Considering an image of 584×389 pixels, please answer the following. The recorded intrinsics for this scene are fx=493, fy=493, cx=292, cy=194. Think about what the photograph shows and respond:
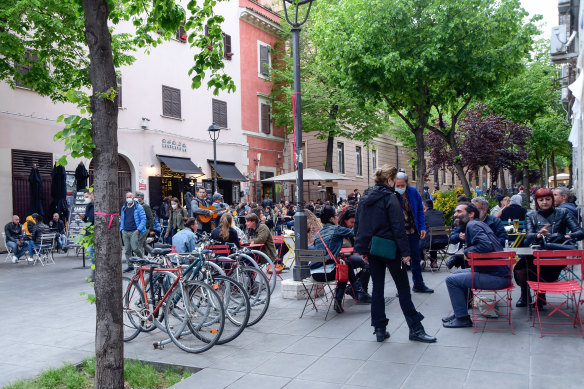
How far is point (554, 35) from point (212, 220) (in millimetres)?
10716

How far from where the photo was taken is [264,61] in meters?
28.4

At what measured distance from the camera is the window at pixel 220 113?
24.8 meters

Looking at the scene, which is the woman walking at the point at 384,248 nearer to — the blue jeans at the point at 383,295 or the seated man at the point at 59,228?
the blue jeans at the point at 383,295

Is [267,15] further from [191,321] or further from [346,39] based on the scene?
[191,321]

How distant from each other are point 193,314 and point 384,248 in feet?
7.27

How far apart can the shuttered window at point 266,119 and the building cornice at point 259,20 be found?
4.49m

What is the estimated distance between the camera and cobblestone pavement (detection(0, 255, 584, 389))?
424 centimetres

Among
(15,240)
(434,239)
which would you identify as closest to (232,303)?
Answer: (434,239)

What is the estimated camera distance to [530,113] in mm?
24094

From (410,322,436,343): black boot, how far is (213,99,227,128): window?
20681mm

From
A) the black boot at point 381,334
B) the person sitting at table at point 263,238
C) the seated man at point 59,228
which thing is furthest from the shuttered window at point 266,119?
the black boot at point 381,334

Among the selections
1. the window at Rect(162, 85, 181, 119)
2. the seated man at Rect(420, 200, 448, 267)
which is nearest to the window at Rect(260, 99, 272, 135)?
the window at Rect(162, 85, 181, 119)

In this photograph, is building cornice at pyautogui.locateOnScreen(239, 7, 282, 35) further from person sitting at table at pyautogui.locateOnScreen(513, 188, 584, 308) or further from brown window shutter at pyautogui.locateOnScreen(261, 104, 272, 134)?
person sitting at table at pyautogui.locateOnScreen(513, 188, 584, 308)

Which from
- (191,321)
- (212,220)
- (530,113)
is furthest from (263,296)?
(530,113)
